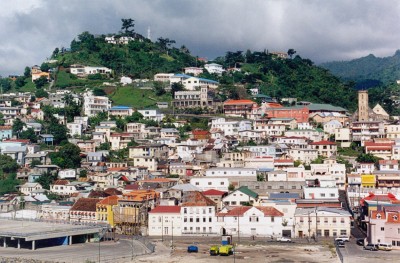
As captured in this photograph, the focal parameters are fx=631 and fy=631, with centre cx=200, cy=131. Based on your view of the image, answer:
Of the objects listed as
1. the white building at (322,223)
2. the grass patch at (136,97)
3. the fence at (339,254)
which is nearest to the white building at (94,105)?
the grass patch at (136,97)

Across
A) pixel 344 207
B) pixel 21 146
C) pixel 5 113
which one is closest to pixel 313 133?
pixel 344 207

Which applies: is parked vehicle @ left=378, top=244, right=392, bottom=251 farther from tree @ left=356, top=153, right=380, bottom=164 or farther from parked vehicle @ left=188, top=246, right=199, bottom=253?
tree @ left=356, top=153, right=380, bottom=164

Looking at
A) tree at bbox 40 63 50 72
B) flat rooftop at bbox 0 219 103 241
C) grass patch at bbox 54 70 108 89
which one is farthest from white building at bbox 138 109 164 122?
flat rooftop at bbox 0 219 103 241

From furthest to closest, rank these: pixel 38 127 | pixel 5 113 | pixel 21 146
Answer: pixel 5 113 < pixel 38 127 < pixel 21 146

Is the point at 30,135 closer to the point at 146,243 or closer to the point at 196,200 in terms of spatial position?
the point at 196,200

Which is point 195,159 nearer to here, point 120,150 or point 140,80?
point 120,150

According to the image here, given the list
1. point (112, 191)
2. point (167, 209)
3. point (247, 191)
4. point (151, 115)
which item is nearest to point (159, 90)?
point (151, 115)
